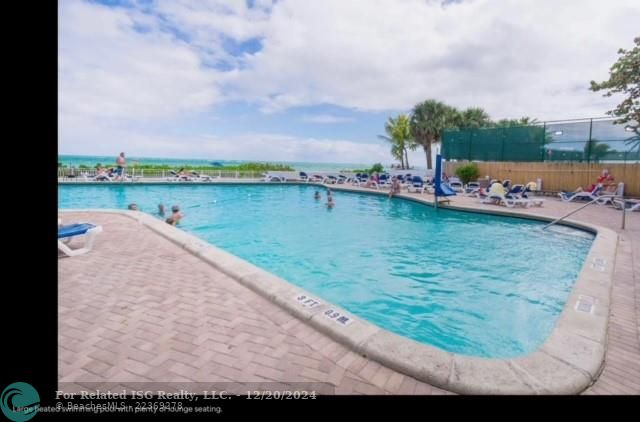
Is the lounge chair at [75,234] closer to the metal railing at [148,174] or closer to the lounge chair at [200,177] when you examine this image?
the metal railing at [148,174]

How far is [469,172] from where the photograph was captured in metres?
17.5

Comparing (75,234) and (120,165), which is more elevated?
(120,165)

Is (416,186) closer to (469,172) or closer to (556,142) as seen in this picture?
(469,172)

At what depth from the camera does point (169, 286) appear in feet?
11.7

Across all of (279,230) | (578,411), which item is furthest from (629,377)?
(279,230)

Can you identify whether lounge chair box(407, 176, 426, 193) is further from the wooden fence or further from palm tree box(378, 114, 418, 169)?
palm tree box(378, 114, 418, 169)

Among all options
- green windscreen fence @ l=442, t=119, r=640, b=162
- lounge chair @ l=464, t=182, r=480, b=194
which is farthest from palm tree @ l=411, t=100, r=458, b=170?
lounge chair @ l=464, t=182, r=480, b=194

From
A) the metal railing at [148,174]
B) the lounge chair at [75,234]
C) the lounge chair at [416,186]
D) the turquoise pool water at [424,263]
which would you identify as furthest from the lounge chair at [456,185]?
the lounge chair at [75,234]

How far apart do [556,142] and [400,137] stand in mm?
19568

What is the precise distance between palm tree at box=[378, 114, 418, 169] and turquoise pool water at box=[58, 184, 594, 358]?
73.8 ft

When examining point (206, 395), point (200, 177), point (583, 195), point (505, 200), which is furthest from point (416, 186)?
point (206, 395)

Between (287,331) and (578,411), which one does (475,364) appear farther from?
(287,331)

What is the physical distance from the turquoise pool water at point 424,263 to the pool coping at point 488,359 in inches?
Result: 31.8
